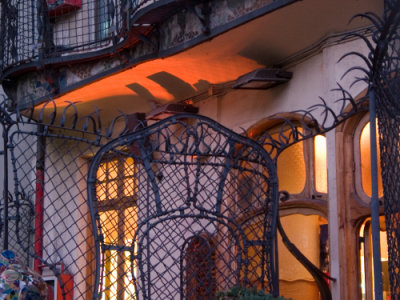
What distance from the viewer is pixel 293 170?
9.00m

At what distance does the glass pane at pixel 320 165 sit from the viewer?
8.38 m

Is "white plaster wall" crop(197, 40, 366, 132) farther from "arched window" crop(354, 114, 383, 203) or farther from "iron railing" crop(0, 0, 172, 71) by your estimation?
"iron railing" crop(0, 0, 172, 71)

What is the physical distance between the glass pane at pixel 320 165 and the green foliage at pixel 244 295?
2.87 metres

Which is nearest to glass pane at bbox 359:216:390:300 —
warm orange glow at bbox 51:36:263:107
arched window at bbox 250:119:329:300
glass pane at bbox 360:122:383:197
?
glass pane at bbox 360:122:383:197

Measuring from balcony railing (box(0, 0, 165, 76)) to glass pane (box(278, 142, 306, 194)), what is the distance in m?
2.17

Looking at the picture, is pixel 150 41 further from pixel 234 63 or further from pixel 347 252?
pixel 347 252

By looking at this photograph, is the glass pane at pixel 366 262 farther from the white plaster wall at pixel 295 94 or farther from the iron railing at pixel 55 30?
the iron railing at pixel 55 30

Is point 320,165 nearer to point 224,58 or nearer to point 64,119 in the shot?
point 224,58

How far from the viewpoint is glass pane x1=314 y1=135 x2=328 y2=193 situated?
27.5 ft

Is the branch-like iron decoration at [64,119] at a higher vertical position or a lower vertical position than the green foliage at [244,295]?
higher

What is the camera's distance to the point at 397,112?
4883 mm

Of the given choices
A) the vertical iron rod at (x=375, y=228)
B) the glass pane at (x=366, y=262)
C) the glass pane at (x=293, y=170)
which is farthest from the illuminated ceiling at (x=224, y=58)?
the vertical iron rod at (x=375, y=228)

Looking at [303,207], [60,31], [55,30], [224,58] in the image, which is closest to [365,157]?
[303,207]

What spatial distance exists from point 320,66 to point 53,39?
4129 millimetres
